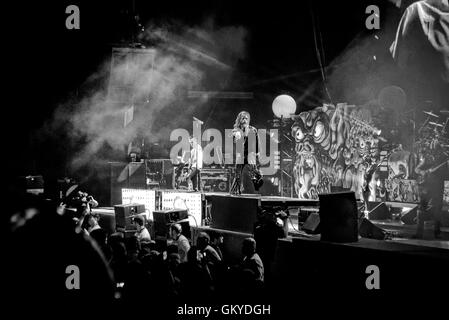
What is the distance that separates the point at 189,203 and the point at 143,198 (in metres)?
2.55

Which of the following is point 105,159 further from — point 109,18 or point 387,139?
point 387,139

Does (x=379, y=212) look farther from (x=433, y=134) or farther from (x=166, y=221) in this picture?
(x=166, y=221)

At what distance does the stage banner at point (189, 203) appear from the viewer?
507 inches

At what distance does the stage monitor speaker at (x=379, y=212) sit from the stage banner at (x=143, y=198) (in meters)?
7.49

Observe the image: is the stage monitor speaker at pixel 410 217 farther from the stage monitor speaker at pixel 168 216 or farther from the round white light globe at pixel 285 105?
the round white light globe at pixel 285 105

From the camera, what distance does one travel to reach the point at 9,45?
450 centimetres

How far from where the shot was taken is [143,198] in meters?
14.9

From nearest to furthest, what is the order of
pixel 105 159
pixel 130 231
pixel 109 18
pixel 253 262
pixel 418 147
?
pixel 253 262
pixel 130 231
pixel 418 147
pixel 109 18
pixel 105 159

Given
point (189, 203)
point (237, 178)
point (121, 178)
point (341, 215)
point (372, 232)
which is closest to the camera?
point (341, 215)

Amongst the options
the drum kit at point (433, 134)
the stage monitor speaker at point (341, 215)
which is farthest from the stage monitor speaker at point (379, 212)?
the stage monitor speaker at point (341, 215)

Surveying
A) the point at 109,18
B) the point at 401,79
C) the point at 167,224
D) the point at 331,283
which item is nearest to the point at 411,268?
the point at 331,283

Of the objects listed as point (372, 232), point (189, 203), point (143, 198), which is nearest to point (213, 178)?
point (143, 198)

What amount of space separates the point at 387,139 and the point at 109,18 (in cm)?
1171

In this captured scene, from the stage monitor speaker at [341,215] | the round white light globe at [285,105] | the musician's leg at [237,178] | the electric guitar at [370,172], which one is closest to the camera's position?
the stage monitor speaker at [341,215]
